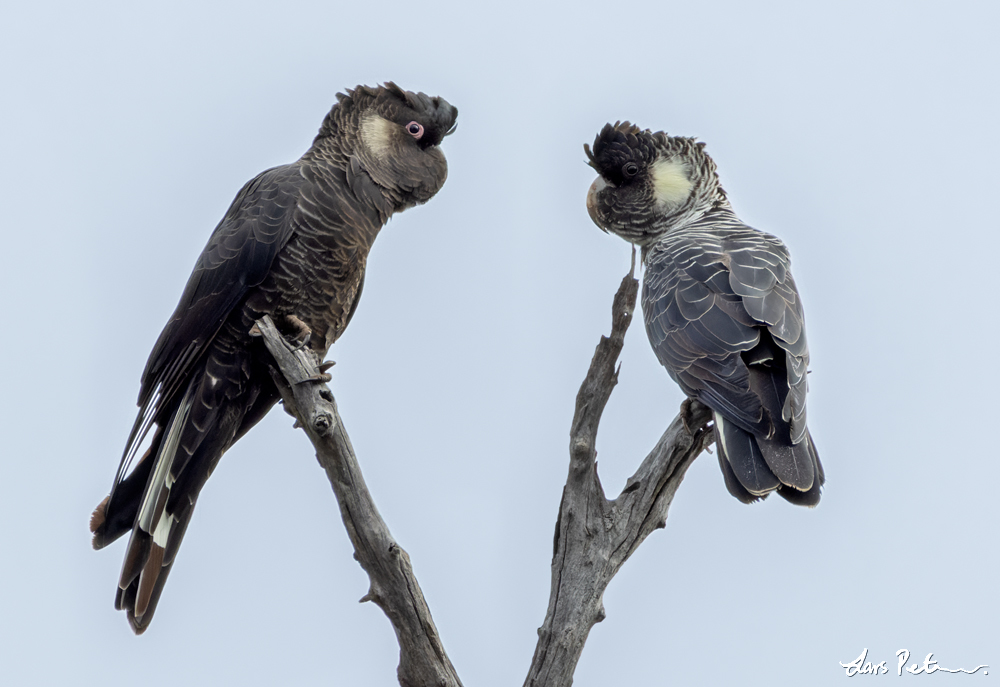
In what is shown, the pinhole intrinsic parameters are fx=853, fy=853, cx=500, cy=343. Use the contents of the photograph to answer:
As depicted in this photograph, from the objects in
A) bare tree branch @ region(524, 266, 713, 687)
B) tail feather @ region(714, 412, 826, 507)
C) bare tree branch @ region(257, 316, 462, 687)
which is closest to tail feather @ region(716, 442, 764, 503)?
tail feather @ region(714, 412, 826, 507)

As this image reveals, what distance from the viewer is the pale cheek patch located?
354 centimetres

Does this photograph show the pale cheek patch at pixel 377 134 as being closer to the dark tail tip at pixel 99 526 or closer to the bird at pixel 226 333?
the bird at pixel 226 333

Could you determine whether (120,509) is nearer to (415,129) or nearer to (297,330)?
(297,330)

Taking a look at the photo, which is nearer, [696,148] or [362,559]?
[362,559]

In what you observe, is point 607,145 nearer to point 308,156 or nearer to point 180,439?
point 308,156

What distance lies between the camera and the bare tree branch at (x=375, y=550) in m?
2.77

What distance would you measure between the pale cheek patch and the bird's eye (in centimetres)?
7

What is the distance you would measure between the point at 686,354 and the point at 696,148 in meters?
1.28

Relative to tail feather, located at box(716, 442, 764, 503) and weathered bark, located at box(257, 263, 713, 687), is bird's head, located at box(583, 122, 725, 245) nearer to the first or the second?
weathered bark, located at box(257, 263, 713, 687)

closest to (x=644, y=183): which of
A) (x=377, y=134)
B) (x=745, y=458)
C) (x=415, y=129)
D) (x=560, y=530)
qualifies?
(x=415, y=129)

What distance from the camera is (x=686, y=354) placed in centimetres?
292

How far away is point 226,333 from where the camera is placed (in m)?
3.21

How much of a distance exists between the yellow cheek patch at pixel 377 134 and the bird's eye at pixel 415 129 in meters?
0.07

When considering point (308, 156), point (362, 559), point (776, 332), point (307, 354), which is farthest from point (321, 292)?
point (776, 332)
